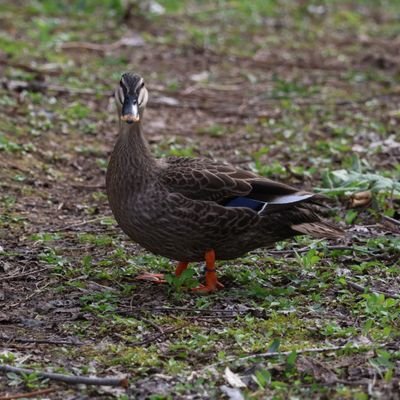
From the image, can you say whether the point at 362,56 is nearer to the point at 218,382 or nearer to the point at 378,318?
the point at 378,318

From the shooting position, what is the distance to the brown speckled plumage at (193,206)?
5.92 meters

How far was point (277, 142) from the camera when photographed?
30.8 feet

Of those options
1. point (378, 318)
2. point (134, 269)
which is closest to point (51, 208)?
point (134, 269)

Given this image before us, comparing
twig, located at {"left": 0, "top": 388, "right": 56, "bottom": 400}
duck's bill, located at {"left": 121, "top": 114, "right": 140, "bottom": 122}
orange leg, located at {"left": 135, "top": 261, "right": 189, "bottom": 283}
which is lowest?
orange leg, located at {"left": 135, "top": 261, "right": 189, "bottom": 283}

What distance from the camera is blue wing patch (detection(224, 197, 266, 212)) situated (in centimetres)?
607

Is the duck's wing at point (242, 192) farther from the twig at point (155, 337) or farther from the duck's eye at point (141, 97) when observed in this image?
the twig at point (155, 337)

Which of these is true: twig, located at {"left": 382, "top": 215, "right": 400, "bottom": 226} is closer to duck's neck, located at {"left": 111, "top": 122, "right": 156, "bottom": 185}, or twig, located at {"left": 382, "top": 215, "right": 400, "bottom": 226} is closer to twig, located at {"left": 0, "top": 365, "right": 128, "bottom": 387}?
duck's neck, located at {"left": 111, "top": 122, "right": 156, "bottom": 185}

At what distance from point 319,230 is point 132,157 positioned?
1247 millimetres

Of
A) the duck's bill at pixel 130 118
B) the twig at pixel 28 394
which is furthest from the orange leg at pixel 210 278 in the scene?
the twig at pixel 28 394

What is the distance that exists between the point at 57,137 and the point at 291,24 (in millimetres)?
5844

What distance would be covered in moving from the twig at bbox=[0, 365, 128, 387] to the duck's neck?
169 centimetres

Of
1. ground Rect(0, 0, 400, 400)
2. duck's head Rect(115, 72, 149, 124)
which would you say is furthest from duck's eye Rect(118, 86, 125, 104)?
ground Rect(0, 0, 400, 400)

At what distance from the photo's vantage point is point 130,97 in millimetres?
6105

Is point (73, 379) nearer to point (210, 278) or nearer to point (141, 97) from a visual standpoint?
point (210, 278)
